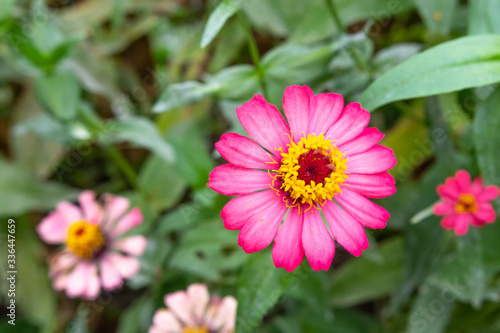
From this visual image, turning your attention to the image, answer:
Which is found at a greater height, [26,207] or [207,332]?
[26,207]

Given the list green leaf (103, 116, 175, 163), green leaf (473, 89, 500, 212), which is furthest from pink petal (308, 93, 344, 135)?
green leaf (103, 116, 175, 163)

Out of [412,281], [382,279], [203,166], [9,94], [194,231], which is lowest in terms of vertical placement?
[382,279]

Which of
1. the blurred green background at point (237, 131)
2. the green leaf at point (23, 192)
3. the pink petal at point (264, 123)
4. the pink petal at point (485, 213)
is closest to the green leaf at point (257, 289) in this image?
the blurred green background at point (237, 131)

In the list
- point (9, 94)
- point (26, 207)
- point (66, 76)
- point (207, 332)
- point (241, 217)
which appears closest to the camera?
point (241, 217)

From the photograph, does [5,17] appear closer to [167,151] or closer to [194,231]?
[167,151]

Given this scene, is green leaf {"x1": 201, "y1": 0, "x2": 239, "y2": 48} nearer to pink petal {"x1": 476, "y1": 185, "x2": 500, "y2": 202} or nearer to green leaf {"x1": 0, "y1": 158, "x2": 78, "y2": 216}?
pink petal {"x1": 476, "y1": 185, "x2": 500, "y2": 202}

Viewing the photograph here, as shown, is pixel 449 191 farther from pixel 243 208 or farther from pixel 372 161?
pixel 243 208

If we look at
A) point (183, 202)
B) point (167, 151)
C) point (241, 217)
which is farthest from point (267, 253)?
point (183, 202)
